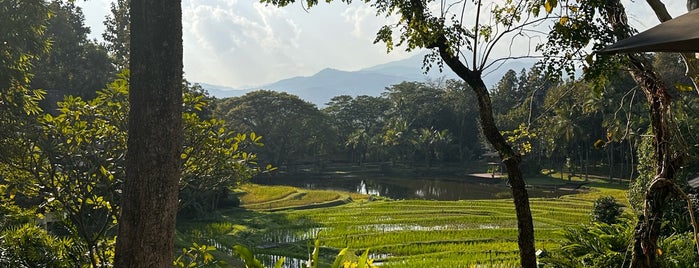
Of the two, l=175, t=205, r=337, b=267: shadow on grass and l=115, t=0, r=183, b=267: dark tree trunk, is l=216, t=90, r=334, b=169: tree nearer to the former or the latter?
l=175, t=205, r=337, b=267: shadow on grass

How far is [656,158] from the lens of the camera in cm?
440

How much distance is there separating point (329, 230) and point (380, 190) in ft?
62.6

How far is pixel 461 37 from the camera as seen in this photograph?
441 cm

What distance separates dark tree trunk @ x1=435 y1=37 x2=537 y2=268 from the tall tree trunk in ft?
3.53

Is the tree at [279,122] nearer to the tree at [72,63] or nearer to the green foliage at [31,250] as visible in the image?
the tree at [72,63]

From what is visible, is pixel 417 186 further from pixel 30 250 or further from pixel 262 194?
pixel 30 250

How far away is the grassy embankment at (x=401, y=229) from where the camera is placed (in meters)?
12.6

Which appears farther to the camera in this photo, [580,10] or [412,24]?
[412,24]

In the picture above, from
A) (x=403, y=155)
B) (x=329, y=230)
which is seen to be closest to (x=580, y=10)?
(x=329, y=230)

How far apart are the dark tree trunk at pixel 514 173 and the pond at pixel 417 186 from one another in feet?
82.8

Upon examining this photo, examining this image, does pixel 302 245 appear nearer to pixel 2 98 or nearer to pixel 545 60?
pixel 2 98

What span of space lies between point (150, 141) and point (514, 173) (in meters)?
2.90

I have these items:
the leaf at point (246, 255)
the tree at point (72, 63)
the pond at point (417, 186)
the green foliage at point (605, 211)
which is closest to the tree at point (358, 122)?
the pond at point (417, 186)

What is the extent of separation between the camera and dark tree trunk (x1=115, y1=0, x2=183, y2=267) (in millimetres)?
2613
